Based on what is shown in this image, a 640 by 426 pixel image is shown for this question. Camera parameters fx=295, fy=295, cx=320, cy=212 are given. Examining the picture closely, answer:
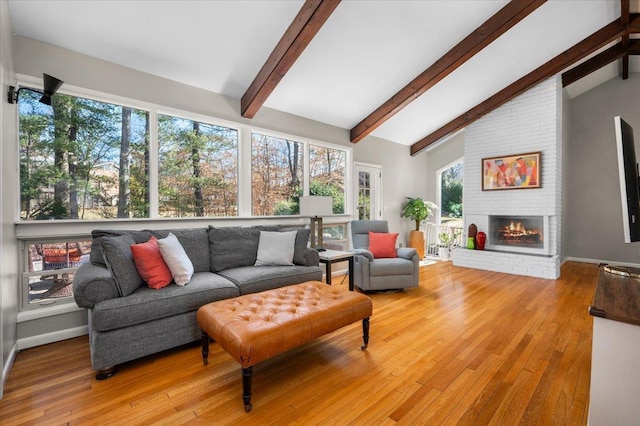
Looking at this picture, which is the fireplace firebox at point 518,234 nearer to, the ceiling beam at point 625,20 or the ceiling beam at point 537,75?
the ceiling beam at point 537,75

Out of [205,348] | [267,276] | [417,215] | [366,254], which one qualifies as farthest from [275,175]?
[417,215]

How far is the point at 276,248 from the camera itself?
3365mm

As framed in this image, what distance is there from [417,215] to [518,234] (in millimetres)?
1833

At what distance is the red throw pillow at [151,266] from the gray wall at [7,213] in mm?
757

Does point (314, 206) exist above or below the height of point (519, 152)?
below

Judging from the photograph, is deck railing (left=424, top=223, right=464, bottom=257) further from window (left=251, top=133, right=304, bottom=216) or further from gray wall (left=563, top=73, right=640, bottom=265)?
window (left=251, top=133, right=304, bottom=216)

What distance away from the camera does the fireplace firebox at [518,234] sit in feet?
17.1

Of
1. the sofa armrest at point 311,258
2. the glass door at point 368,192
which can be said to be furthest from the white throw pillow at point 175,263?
the glass door at point 368,192

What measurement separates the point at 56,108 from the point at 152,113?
77 cm

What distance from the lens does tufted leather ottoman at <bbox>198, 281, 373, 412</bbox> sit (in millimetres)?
1713

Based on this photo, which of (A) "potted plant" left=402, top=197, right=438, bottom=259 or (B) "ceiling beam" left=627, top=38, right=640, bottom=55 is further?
(A) "potted plant" left=402, top=197, right=438, bottom=259

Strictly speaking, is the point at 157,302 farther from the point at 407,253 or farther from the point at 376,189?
the point at 376,189

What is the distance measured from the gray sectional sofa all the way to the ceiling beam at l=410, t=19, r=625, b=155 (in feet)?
15.3

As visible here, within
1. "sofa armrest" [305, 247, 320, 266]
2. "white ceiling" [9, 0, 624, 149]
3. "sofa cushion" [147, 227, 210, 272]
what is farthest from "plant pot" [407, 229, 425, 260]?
"sofa cushion" [147, 227, 210, 272]
